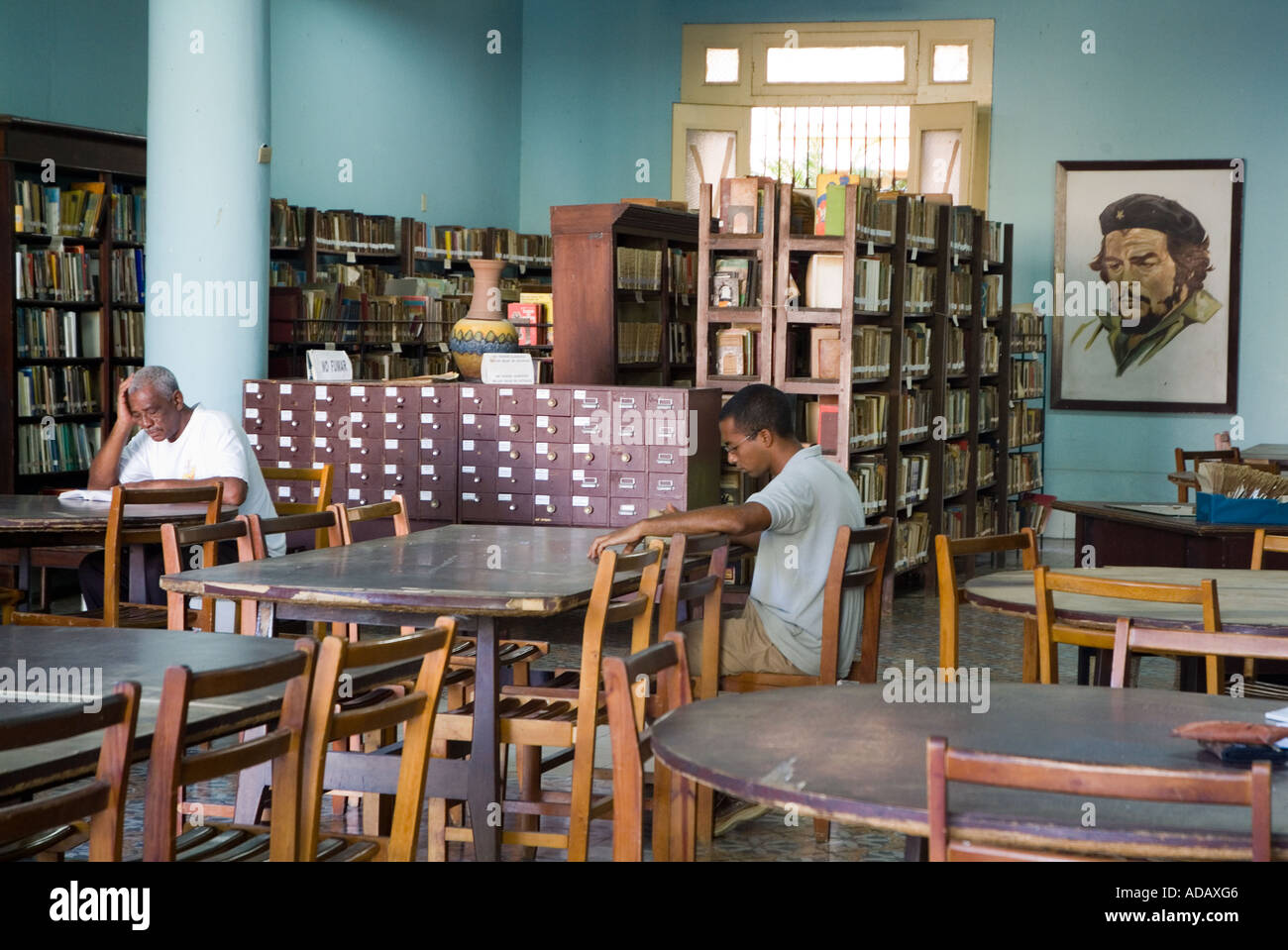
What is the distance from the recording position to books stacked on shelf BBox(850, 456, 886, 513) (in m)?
8.13

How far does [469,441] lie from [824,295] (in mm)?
2017

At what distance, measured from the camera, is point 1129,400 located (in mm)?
12867

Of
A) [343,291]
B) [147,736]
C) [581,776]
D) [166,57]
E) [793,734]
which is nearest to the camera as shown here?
[147,736]

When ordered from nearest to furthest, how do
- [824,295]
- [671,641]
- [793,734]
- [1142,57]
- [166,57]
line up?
[793,734] → [671,641] → [166,57] → [824,295] → [1142,57]

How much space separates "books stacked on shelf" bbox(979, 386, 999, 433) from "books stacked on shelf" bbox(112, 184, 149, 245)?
5.37 m

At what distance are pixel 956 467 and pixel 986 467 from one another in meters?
A: 0.80

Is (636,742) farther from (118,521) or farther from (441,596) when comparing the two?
(118,521)

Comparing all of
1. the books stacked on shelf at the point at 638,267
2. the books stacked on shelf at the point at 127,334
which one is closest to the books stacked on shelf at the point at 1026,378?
the books stacked on shelf at the point at 638,267

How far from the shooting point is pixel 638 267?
884 centimetres

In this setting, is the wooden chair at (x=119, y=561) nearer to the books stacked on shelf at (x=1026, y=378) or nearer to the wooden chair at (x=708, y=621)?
the wooden chair at (x=708, y=621)

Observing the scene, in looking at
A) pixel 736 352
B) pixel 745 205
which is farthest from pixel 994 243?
pixel 736 352

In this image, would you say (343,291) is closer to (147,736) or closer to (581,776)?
(581,776)

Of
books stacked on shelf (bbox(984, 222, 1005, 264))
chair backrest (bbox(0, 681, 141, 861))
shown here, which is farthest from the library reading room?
books stacked on shelf (bbox(984, 222, 1005, 264))
